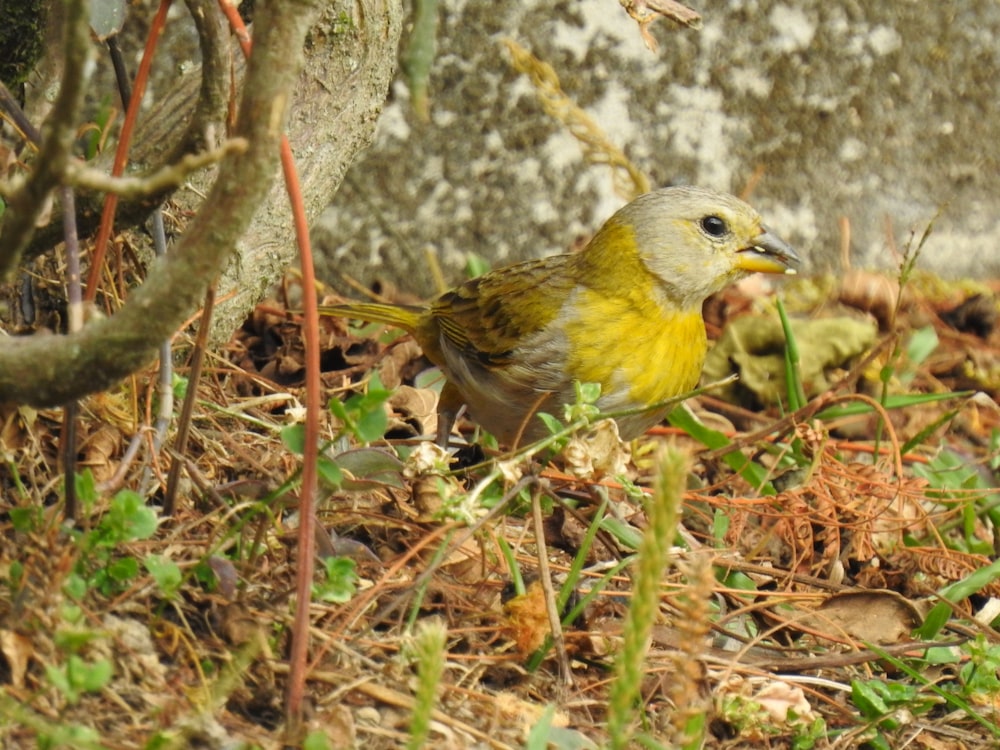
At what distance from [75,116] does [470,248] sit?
3.11 metres

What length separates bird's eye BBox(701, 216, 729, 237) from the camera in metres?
A: 3.96

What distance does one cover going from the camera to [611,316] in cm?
385

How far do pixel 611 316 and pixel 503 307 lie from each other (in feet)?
1.17

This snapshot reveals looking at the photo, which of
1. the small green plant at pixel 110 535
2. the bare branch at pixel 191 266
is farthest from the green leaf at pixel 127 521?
the bare branch at pixel 191 266

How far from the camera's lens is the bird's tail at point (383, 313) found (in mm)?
4301

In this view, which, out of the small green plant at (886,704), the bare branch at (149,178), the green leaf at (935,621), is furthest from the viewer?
the green leaf at (935,621)

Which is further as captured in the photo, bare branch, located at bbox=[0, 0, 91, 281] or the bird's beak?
the bird's beak

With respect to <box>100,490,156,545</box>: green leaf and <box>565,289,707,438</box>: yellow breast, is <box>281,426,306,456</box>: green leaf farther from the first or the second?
<box>565,289,707,438</box>: yellow breast

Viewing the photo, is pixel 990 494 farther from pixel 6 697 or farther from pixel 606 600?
pixel 6 697

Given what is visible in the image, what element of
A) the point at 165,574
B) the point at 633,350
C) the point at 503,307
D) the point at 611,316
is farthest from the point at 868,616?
the point at 165,574

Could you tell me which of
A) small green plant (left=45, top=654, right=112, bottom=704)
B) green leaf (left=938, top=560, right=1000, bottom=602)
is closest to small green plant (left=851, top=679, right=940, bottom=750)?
green leaf (left=938, top=560, right=1000, bottom=602)

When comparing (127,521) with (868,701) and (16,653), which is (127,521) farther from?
(868,701)

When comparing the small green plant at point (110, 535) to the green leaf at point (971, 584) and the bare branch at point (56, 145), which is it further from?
the green leaf at point (971, 584)

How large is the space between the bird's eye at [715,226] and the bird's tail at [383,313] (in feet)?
3.21
